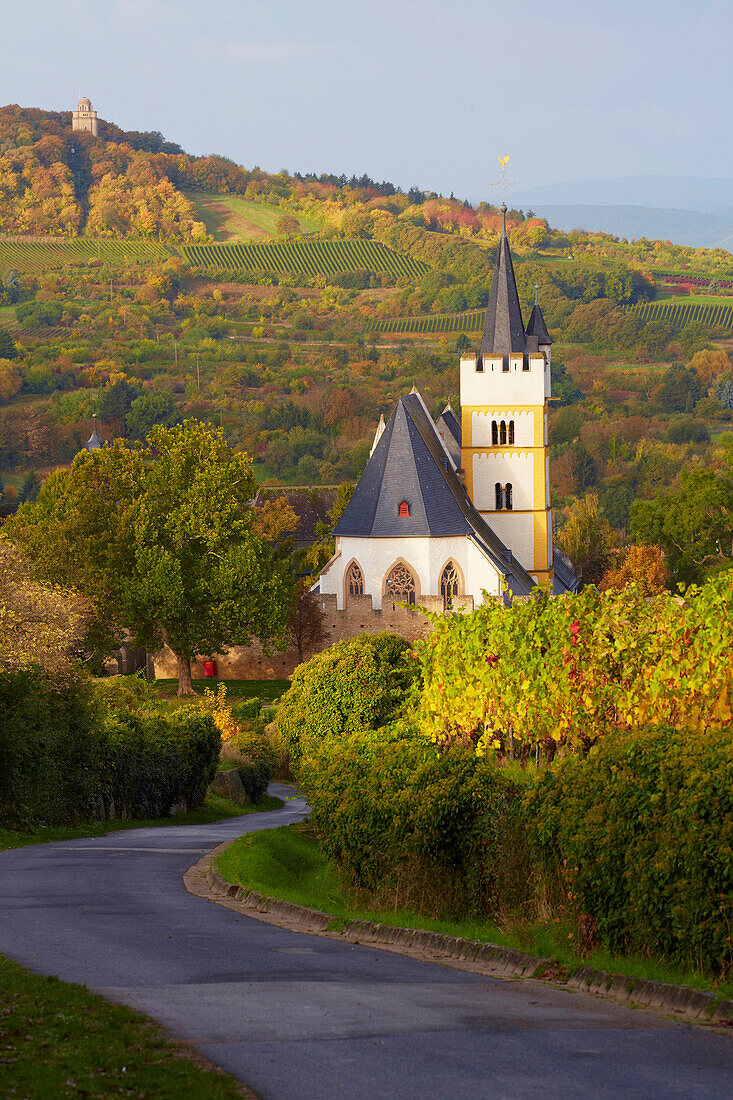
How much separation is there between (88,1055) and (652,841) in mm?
4960

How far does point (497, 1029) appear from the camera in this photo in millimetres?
9773

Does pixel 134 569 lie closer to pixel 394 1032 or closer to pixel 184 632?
pixel 184 632

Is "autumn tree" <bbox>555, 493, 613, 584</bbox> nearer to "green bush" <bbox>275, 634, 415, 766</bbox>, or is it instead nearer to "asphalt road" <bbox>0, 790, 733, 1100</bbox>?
"green bush" <bbox>275, 634, 415, 766</bbox>

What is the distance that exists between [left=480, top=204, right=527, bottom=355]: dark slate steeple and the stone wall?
44.3ft

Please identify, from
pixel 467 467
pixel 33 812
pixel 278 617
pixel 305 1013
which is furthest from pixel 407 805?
pixel 467 467

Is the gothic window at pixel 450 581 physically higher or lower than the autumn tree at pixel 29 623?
higher

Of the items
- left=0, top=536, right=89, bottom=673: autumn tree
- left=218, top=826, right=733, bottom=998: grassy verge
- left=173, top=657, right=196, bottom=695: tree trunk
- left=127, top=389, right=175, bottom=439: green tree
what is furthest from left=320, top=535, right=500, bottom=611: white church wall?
left=127, top=389, right=175, bottom=439: green tree

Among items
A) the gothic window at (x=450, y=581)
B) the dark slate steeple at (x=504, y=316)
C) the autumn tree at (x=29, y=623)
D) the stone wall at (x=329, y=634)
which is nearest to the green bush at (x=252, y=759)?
the autumn tree at (x=29, y=623)

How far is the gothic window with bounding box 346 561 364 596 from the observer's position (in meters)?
59.5

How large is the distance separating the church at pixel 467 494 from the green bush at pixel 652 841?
40.9 metres

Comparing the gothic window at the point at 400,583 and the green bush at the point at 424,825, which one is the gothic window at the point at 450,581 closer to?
the gothic window at the point at 400,583

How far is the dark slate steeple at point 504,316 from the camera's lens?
64.9 metres

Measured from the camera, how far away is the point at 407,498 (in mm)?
58656

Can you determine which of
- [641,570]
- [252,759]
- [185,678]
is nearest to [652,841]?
[252,759]
